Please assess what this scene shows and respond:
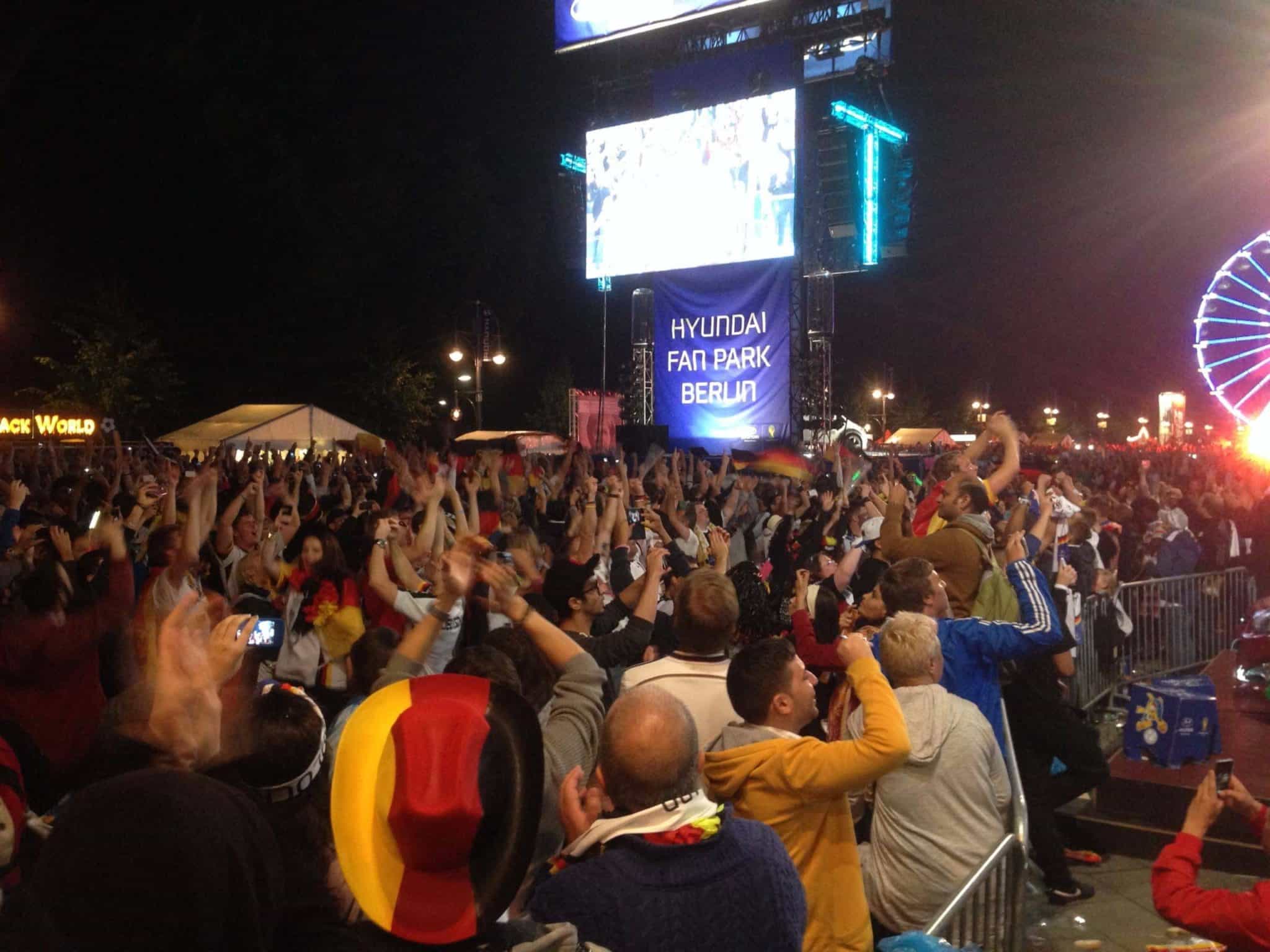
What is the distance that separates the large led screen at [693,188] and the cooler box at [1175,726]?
1733 cm

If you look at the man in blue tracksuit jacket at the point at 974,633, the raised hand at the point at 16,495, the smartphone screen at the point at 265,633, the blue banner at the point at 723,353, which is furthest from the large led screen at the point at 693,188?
the smartphone screen at the point at 265,633

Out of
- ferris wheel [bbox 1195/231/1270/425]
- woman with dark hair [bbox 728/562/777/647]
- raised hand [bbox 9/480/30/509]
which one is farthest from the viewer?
ferris wheel [bbox 1195/231/1270/425]

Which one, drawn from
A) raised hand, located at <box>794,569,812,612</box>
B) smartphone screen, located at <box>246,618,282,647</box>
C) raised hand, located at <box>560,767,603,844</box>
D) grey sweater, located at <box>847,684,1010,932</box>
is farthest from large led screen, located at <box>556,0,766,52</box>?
raised hand, located at <box>560,767,603,844</box>

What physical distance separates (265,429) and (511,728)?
24506 millimetres

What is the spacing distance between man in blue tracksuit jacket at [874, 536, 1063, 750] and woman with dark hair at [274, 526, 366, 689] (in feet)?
8.18

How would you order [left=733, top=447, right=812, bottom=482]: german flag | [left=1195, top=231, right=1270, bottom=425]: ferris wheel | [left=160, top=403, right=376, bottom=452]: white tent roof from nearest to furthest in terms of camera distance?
[left=1195, top=231, right=1270, bottom=425]: ferris wheel < [left=733, top=447, right=812, bottom=482]: german flag < [left=160, top=403, right=376, bottom=452]: white tent roof

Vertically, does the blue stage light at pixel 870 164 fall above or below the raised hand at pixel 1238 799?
above

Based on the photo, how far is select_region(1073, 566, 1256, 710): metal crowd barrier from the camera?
7.92 meters

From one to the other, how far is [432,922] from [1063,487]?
25.9 feet

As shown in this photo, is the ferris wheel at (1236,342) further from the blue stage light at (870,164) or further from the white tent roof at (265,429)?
the white tent roof at (265,429)

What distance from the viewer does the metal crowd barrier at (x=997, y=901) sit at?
312 cm

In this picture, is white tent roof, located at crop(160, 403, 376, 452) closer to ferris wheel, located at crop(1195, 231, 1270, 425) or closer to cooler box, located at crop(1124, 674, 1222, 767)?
ferris wheel, located at crop(1195, 231, 1270, 425)

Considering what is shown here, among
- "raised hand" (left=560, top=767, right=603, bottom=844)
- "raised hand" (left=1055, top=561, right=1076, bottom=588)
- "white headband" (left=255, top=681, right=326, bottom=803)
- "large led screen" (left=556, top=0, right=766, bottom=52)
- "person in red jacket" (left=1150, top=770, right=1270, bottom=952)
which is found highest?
"large led screen" (left=556, top=0, right=766, bottom=52)

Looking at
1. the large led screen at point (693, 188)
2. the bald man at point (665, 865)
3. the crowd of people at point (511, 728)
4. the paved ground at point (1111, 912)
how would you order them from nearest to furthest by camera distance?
the crowd of people at point (511, 728) → the bald man at point (665, 865) → the paved ground at point (1111, 912) → the large led screen at point (693, 188)
